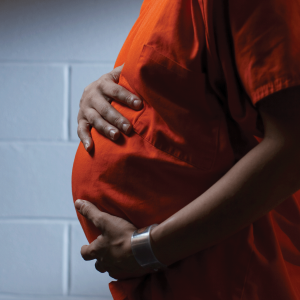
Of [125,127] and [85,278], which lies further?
[85,278]

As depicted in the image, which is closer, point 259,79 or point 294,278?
point 259,79

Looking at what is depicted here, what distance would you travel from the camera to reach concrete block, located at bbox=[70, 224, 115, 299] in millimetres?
1106

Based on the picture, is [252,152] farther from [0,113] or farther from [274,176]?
[0,113]

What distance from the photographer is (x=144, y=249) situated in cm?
49

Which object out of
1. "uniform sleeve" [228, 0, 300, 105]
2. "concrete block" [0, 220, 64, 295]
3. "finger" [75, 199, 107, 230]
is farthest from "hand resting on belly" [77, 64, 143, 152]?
"concrete block" [0, 220, 64, 295]

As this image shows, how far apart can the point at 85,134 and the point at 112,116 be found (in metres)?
0.10

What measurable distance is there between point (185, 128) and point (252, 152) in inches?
4.7

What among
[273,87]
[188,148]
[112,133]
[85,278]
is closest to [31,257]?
[85,278]

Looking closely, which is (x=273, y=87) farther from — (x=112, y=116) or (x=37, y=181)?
(x=37, y=181)

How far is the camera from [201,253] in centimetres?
51

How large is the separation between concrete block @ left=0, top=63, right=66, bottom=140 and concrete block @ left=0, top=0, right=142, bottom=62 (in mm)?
79

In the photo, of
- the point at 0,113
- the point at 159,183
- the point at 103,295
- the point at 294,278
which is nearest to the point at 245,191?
the point at 159,183

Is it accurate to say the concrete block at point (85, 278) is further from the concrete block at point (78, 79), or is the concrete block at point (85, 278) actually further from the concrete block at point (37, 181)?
the concrete block at point (78, 79)

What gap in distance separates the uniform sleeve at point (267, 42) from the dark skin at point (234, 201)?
0.02m
